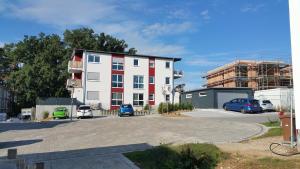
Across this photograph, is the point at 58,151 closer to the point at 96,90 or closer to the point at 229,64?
the point at 96,90

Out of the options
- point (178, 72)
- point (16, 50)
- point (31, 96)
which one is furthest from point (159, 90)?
point (16, 50)

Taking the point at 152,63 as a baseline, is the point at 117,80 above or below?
below

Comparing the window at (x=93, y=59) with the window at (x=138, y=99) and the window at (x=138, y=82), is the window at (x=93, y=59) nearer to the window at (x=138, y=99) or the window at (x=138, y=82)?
the window at (x=138, y=82)

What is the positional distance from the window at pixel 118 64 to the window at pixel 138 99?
4.71 metres

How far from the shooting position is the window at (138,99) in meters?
53.1

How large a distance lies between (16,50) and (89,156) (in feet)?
190

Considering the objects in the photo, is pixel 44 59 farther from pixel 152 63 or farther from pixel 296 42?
pixel 296 42

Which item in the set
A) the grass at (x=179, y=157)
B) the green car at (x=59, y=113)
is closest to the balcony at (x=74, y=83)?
the green car at (x=59, y=113)

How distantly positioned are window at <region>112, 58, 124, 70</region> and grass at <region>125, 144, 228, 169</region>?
3933 centimetres

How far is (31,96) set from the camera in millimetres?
58562

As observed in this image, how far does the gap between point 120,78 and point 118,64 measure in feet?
7.05

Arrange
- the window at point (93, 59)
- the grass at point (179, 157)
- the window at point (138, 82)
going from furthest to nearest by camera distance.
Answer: the window at point (138, 82)
the window at point (93, 59)
the grass at point (179, 157)

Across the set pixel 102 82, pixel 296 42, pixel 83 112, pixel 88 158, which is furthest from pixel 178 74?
pixel 296 42

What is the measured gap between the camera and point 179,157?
10.2m
